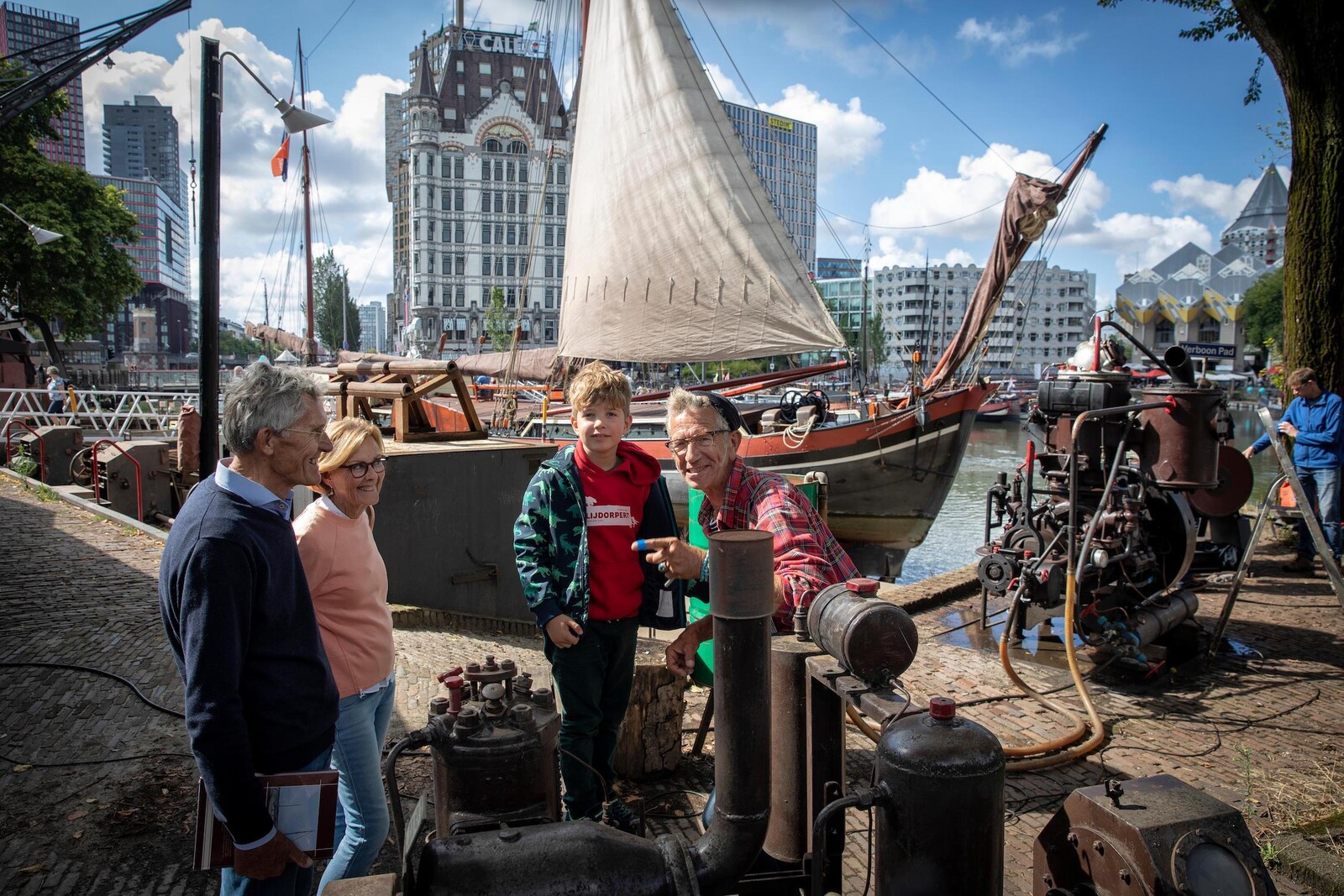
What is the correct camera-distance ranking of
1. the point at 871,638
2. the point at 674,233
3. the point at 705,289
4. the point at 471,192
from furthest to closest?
the point at 471,192, the point at 674,233, the point at 705,289, the point at 871,638

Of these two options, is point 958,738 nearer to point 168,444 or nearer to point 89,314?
point 168,444

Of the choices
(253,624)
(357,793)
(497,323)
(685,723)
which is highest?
(497,323)

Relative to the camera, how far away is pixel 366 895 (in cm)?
160

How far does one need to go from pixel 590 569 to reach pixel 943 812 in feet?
4.61

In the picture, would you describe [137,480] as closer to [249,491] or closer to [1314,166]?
[249,491]

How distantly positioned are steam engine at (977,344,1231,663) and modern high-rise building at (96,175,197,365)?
379 ft

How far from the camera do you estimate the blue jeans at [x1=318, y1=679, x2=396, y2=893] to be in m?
2.29

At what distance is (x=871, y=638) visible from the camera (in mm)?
2104

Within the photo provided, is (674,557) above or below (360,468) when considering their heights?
below

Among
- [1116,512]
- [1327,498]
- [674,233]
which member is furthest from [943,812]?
[674,233]

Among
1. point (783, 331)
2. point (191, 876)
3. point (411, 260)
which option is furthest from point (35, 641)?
point (411, 260)

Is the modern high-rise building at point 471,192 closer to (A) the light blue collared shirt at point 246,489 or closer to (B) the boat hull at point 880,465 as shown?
(B) the boat hull at point 880,465

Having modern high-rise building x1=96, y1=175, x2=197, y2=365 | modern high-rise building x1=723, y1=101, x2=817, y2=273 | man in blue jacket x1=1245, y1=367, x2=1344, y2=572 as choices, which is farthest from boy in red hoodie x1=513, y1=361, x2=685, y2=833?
modern high-rise building x1=723, y1=101, x2=817, y2=273

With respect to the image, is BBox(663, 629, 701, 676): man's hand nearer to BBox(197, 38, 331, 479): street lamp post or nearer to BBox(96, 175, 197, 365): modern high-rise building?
BBox(197, 38, 331, 479): street lamp post
